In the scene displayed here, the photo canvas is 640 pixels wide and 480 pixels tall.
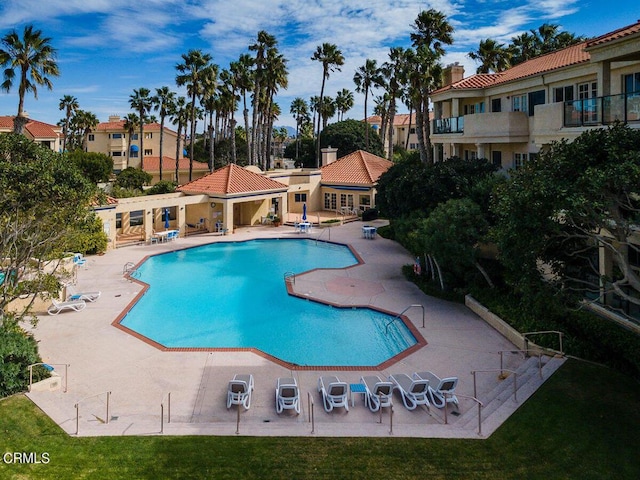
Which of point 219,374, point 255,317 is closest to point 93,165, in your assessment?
point 255,317

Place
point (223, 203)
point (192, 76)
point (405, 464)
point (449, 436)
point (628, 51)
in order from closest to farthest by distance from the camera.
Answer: point (405, 464) < point (449, 436) < point (628, 51) < point (223, 203) < point (192, 76)

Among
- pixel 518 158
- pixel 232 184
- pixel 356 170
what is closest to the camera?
pixel 518 158

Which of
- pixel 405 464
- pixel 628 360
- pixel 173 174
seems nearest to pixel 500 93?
pixel 628 360

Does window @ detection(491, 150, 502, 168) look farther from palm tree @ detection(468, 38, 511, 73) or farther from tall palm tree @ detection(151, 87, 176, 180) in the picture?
tall palm tree @ detection(151, 87, 176, 180)

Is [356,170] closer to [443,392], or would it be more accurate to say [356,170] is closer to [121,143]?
[443,392]

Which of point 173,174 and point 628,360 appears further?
point 173,174

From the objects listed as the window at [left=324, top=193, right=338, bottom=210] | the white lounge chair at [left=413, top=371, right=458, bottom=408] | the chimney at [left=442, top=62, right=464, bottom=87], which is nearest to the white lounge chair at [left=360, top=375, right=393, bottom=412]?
the white lounge chair at [left=413, top=371, right=458, bottom=408]

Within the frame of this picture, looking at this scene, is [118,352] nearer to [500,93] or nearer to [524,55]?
[500,93]
